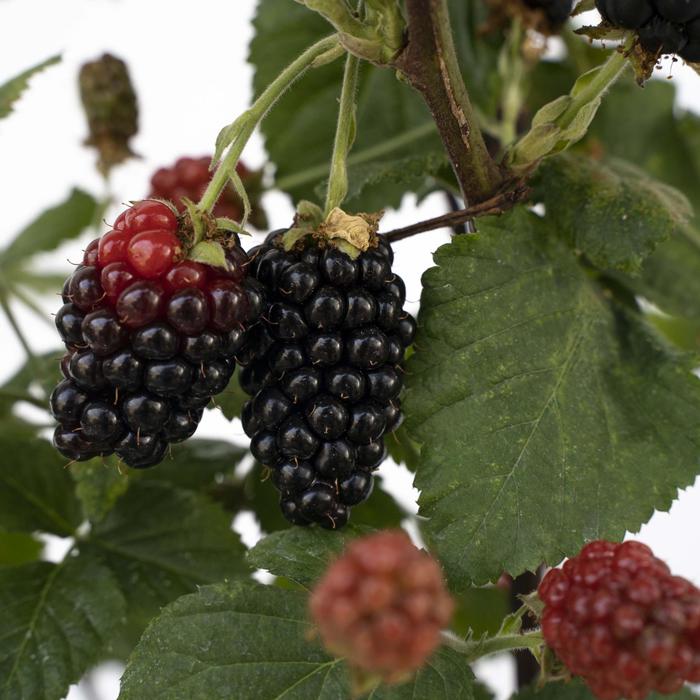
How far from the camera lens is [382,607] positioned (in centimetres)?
41

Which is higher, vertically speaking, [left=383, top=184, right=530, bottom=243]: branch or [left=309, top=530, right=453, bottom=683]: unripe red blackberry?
[left=383, top=184, right=530, bottom=243]: branch

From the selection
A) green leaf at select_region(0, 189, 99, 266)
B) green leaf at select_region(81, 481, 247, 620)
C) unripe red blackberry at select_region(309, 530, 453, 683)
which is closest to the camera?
unripe red blackberry at select_region(309, 530, 453, 683)

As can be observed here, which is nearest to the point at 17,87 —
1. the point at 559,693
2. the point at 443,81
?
the point at 443,81

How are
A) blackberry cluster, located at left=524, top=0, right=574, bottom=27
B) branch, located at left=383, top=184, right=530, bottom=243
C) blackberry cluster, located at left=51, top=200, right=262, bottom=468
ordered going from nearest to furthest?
blackberry cluster, located at left=51, top=200, right=262, bottom=468 < branch, located at left=383, top=184, right=530, bottom=243 < blackberry cluster, located at left=524, top=0, right=574, bottom=27

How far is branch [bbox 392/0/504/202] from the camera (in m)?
0.67

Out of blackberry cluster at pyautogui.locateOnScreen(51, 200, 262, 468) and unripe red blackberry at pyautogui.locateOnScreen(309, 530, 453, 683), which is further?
blackberry cluster at pyautogui.locateOnScreen(51, 200, 262, 468)

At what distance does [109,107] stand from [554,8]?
560mm

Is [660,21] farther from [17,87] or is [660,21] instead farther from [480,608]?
[480,608]

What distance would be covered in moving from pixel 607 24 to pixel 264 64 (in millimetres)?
488

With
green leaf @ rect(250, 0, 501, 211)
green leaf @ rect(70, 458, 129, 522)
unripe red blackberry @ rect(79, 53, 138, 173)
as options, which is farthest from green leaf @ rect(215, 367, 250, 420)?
unripe red blackberry @ rect(79, 53, 138, 173)

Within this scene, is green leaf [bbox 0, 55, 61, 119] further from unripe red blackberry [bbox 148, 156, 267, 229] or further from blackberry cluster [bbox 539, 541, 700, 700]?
blackberry cluster [bbox 539, 541, 700, 700]

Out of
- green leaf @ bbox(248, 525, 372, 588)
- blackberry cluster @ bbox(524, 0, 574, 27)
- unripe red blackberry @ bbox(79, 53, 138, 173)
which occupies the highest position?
unripe red blackberry @ bbox(79, 53, 138, 173)

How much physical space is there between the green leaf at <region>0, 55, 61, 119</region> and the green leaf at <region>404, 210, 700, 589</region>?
18.5 inches

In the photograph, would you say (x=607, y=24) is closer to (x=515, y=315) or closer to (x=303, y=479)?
(x=515, y=315)
